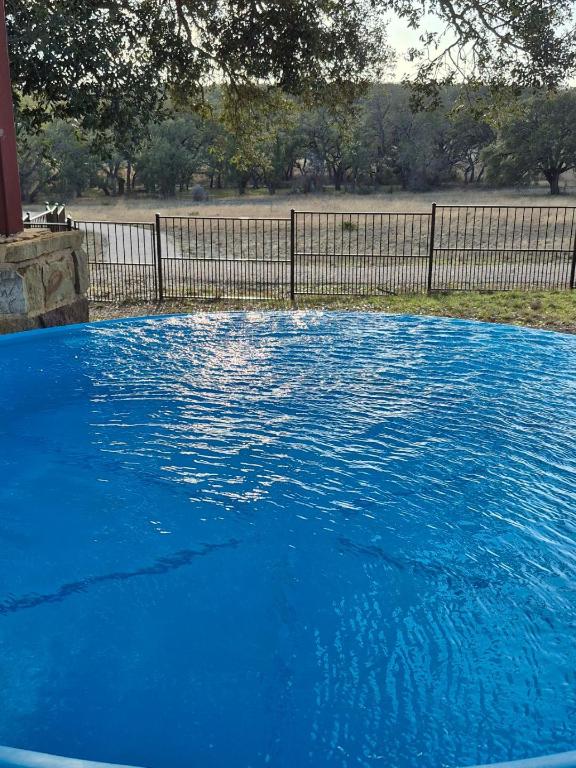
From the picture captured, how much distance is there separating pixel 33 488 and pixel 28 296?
4003mm

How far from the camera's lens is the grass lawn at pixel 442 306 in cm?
1364

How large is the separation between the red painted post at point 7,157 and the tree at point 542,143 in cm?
4411

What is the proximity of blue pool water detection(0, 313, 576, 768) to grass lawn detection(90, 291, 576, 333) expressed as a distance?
231 inches

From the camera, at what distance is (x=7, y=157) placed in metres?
8.29

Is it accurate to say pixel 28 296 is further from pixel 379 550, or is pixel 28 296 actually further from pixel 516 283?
pixel 516 283

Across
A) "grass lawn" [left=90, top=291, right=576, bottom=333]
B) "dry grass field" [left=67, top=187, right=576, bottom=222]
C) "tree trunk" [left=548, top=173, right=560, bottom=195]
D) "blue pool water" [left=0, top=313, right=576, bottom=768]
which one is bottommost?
"grass lawn" [left=90, top=291, right=576, bottom=333]

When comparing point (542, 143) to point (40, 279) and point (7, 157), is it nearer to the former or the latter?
point (40, 279)

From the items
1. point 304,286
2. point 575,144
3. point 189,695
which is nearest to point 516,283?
point 304,286

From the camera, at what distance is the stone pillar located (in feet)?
27.4

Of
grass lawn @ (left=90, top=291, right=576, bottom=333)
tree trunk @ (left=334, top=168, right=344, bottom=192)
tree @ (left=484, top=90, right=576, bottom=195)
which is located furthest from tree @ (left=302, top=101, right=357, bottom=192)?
grass lawn @ (left=90, top=291, right=576, bottom=333)

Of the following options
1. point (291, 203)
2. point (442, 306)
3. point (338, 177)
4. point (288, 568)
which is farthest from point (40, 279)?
point (338, 177)

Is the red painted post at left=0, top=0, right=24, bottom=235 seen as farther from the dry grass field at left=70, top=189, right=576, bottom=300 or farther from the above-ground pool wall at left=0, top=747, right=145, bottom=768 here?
the above-ground pool wall at left=0, top=747, right=145, bottom=768

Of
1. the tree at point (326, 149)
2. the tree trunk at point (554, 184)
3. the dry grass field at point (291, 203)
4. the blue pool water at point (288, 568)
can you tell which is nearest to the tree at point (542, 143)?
the tree trunk at point (554, 184)

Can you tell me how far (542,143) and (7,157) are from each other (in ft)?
155
